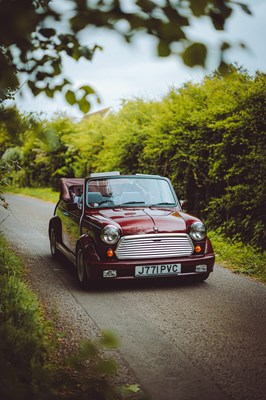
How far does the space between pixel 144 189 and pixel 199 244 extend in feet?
4.85

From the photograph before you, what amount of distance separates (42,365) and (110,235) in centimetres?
287

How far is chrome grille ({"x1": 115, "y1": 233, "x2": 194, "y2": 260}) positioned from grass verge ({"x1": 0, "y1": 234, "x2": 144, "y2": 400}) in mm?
1609

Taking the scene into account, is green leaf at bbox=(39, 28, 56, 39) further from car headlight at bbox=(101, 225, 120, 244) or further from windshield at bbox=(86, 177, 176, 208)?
windshield at bbox=(86, 177, 176, 208)

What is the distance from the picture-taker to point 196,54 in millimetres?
1907

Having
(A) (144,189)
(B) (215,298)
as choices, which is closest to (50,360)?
(B) (215,298)

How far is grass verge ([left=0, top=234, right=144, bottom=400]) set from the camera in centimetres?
242

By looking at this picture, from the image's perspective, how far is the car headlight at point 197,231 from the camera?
6.40 m

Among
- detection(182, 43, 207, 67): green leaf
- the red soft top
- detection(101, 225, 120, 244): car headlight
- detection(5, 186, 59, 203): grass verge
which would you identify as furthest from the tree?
detection(5, 186, 59, 203): grass verge

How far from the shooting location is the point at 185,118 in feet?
37.5

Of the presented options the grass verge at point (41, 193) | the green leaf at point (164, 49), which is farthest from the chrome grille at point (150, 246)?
the grass verge at point (41, 193)

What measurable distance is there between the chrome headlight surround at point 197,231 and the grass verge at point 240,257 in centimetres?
137

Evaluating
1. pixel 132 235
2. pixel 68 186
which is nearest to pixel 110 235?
pixel 132 235

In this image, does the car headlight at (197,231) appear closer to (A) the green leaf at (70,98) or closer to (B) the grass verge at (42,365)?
(B) the grass verge at (42,365)

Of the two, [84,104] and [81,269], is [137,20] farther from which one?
[81,269]
